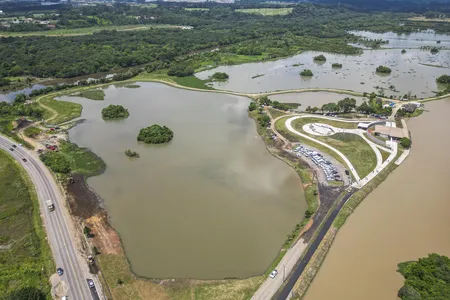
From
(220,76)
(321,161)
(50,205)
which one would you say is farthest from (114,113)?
(321,161)

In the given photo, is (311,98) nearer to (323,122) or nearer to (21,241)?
(323,122)

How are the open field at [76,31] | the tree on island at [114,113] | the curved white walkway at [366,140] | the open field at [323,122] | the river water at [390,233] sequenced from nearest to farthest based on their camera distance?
the river water at [390,233] → the curved white walkway at [366,140] → the open field at [323,122] → the tree on island at [114,113] → the open field at [76,31]

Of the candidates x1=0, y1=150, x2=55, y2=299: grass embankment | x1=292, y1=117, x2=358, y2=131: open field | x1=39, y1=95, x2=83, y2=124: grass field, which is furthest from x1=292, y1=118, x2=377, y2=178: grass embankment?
x1=39, y1=95, x2=83, y2=124: grass field

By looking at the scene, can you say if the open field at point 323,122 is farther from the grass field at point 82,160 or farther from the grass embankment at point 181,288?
the grass embankment at point 181,288

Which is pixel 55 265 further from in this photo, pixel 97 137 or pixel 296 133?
pixel 296 133

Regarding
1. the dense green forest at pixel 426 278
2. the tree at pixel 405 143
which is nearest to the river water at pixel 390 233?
the dense green forest at pixel 426 278
